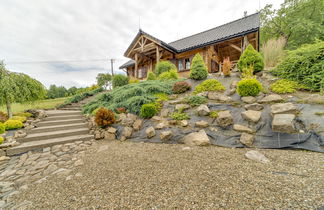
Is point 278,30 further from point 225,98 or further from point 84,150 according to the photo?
point 84,150

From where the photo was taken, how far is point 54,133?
13.2 feet

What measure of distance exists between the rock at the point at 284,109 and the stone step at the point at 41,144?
5522 millimetres

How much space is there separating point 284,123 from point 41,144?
6.27 metres

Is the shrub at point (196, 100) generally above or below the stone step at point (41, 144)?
above

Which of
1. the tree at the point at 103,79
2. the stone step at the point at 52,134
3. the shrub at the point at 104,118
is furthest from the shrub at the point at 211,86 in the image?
the tree at the point at 103,79

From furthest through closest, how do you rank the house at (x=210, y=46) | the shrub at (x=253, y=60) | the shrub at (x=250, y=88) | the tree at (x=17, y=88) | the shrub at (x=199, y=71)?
the house at (x=210, y=46), the shrub at (x=199, y=71), the shrub at (x=253, y=60), the tree at (x=17, y=88), the shrub at (x=250, y=88)

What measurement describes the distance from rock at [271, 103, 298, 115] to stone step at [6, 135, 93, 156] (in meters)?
5.52

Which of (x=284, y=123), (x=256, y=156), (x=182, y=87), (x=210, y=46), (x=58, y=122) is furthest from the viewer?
(x=210, y=46)

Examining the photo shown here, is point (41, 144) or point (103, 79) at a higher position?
point (103, 79)

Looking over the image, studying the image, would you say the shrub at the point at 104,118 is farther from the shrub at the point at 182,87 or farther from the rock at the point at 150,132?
the shrub at the point at 182,87

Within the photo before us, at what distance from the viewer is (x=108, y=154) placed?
3.01 metres

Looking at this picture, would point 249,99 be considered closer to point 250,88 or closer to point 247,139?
point 250,88

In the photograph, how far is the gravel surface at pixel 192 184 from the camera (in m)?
1.34

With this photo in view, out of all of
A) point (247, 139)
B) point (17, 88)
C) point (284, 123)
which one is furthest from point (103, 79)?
point (284, 123)
